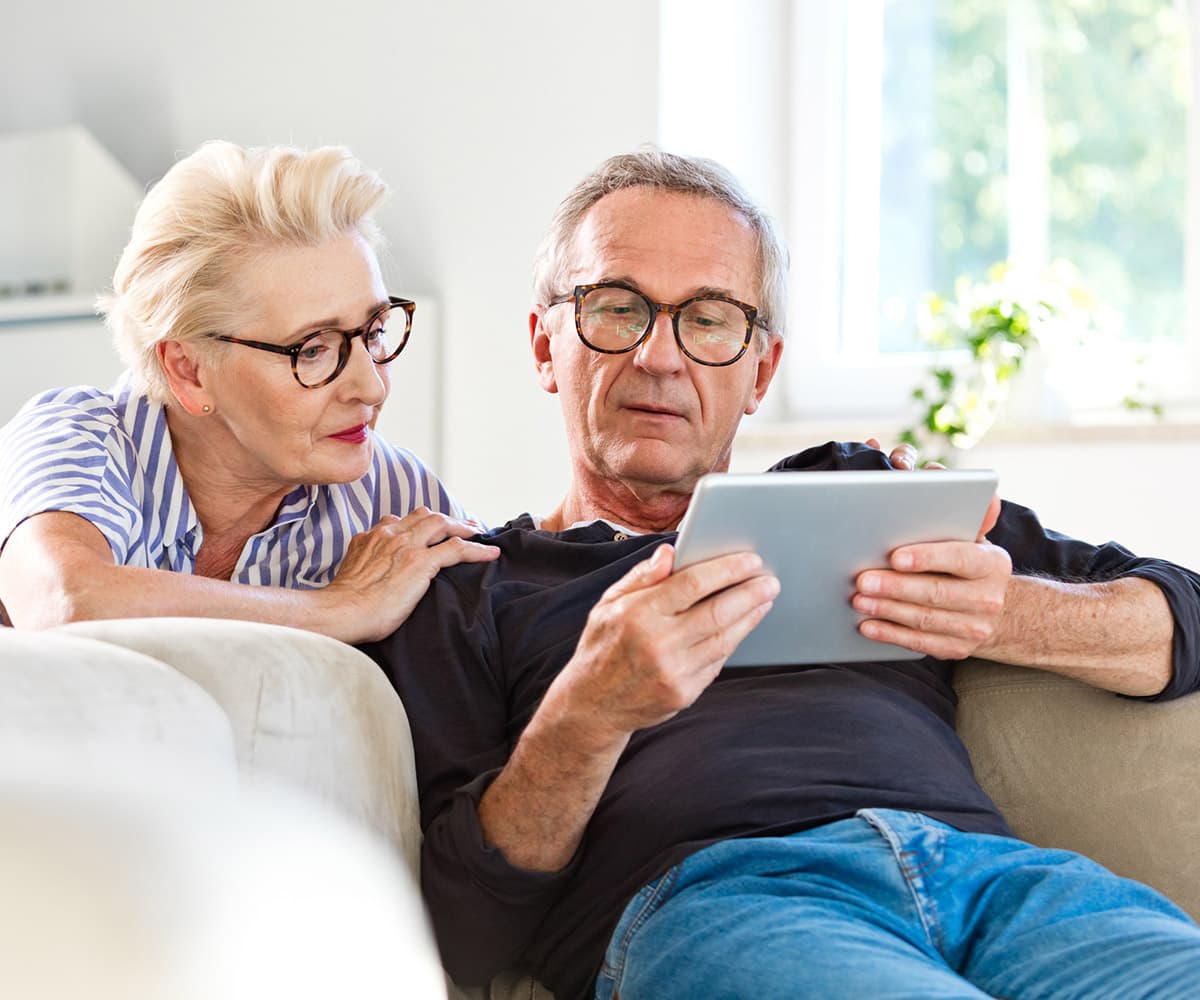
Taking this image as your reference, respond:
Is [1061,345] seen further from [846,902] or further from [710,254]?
[846,902]

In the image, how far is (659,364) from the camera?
1.62 m

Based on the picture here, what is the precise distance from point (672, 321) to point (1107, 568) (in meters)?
0.55

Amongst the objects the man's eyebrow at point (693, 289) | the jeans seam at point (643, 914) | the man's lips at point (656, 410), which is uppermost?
the man's eyebrow at point (693, 289)

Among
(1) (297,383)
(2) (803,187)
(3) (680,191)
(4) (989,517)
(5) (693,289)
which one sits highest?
(2) (803,187)

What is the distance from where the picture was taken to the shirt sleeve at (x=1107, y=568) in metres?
1.40

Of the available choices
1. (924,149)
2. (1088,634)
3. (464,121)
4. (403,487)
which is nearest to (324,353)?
(403,487)

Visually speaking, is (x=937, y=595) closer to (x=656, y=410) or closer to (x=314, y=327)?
(x=656, y=410)

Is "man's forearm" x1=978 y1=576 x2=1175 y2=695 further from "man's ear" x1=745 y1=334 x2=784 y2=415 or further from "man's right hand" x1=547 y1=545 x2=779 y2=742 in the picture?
"man's ear" x1=745 y1=334 x2=784 y2=415

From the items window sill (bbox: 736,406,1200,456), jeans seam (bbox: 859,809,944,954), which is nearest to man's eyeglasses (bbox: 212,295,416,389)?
jeans seam (bbox: 859,809,944,954)

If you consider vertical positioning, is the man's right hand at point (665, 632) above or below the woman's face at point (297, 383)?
below

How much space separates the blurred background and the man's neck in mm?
1178

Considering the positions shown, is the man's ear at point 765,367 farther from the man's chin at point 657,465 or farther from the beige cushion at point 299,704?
the beige cushion at point 299,704

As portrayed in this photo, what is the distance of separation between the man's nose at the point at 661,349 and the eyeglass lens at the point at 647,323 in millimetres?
11

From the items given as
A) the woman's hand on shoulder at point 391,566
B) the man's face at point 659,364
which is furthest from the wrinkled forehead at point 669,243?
the woman's hand on shoulder at point 391,566
